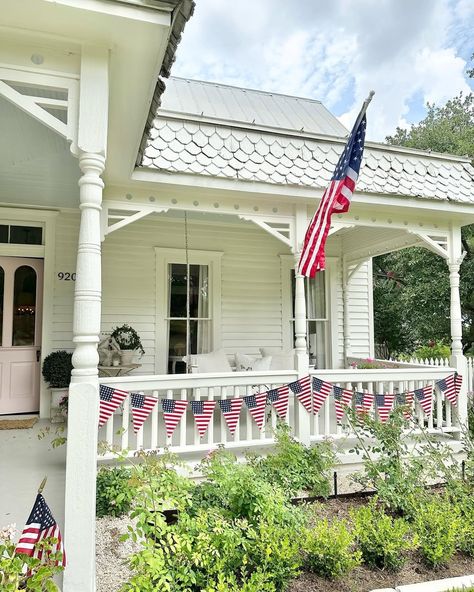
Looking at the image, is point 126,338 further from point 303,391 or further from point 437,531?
point 437,531

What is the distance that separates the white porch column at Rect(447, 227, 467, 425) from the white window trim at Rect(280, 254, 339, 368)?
2294 millimetres

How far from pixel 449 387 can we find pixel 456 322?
883 mm

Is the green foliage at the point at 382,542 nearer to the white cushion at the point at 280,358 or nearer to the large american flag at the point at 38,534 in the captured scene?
the large american flag at the point at 38,534

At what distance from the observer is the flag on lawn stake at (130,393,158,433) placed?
373 centimetres

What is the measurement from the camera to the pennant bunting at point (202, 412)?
152 inches

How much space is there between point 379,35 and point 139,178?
15.0 meters

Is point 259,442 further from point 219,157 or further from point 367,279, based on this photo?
point 367,279

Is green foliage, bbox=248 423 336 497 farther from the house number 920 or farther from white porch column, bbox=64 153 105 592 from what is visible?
the house number 920

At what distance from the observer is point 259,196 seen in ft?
15.3

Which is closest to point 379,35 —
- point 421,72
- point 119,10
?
point 421,72

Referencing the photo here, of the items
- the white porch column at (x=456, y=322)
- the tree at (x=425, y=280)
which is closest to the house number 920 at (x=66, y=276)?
the white porch column at (x=456, y=322)

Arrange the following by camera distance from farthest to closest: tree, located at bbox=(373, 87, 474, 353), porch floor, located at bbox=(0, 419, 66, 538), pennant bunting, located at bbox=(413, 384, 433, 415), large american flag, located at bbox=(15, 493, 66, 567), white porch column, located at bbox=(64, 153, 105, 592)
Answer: tree, located at bbox=(373, 87, 474, 353) → pennant bunting, located at bbox=(413, 384, 433, 415) → porch floor, located at bbox=(0, 419, 66, 538) → white porch column, located at bbox=(64, 153, 105, 592) → large american flag, located at bbox=(15, 493, 66, 567)

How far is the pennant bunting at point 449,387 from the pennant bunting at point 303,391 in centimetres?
182

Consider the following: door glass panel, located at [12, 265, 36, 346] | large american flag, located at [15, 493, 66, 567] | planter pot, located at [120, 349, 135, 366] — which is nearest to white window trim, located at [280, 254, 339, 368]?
planter pot, located at [120, 349, 135, 366]
